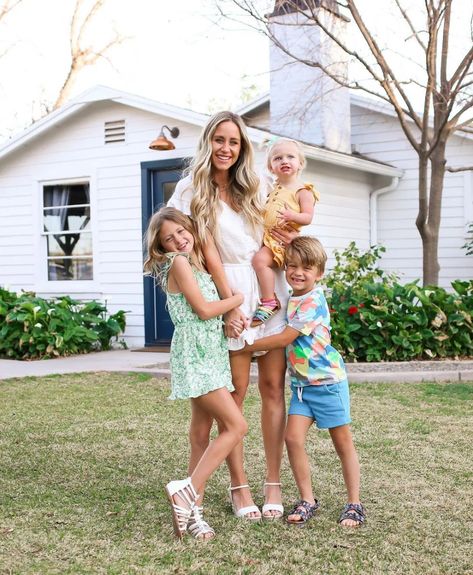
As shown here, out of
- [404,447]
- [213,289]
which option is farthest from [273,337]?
[404,447]

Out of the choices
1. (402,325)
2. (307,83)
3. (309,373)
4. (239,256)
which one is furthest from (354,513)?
(307,83)

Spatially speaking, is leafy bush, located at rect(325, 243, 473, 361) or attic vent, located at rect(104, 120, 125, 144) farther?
attic vent, located at rect(104, 120, 125, 144)

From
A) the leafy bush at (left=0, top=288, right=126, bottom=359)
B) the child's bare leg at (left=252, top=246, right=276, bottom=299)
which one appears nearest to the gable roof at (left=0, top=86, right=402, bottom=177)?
the leafy bush at (left=0, top=288, right=126, bottom=359)

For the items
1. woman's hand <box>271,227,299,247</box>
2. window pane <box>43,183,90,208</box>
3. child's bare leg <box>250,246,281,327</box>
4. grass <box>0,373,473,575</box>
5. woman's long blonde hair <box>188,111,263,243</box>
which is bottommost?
grass <box>0,373,473,575</box>

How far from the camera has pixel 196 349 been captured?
3.33 meters

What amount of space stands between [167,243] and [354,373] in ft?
14.0

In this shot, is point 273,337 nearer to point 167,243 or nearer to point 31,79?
point 167,243

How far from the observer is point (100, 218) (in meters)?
10.3

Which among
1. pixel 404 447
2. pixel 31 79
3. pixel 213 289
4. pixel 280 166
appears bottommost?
pixel 404 447

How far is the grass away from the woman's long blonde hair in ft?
4.22

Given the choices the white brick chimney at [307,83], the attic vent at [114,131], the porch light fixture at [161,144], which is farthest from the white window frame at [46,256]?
the white brick chimney at [307,83]

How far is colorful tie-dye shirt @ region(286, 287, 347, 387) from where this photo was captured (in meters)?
3.46

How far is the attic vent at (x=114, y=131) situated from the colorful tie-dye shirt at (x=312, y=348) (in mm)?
7174

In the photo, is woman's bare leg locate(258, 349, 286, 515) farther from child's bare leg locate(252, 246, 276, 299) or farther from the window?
the window
